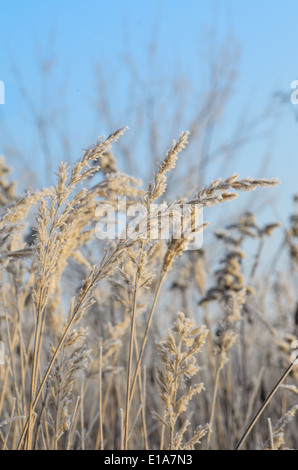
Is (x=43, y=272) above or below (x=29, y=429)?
above

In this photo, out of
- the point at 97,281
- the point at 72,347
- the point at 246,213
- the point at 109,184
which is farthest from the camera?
the point at 246,213

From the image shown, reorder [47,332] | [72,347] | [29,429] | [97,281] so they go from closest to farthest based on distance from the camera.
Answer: [97,281]
[29,429]
[72,347]
[47,332]

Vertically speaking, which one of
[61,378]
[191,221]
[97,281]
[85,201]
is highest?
[85,201]

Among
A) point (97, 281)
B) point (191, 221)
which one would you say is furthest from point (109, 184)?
point (97, 281)

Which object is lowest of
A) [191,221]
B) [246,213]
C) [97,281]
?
[97,281]

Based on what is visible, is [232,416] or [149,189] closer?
[149,189]

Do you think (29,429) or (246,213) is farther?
(246,213)

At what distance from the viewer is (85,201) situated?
1499 millimetres

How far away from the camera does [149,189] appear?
1119 millimetres

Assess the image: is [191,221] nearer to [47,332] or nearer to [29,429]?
[29,429]

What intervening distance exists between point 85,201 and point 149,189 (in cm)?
42
